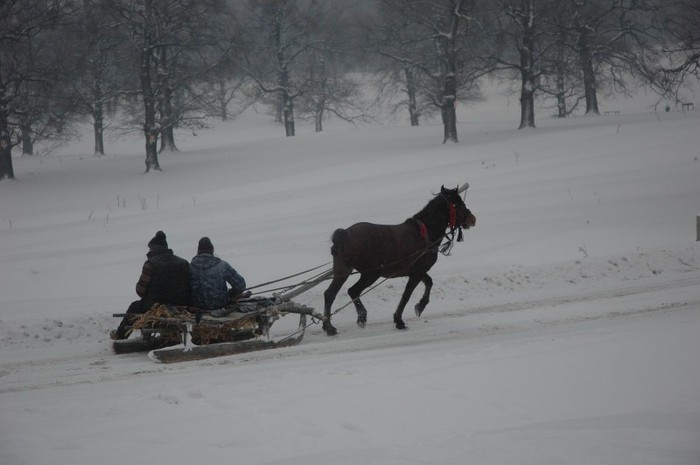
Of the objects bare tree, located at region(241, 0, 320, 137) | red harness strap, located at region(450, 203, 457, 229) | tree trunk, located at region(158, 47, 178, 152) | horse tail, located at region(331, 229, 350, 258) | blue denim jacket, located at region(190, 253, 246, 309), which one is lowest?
blue denim jacket, located at region(190, 253, 246, 309)

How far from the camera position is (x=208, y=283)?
32.6 feet

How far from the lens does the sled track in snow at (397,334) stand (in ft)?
27.4

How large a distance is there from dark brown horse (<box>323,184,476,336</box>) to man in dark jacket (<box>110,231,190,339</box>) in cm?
220

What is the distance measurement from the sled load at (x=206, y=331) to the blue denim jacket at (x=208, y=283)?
0.21 metres

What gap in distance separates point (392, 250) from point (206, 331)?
314 centimetres

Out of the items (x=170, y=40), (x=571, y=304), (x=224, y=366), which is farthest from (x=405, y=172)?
(x=224, y=366)

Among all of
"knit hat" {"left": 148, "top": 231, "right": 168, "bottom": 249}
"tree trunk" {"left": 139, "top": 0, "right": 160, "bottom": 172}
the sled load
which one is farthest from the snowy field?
"tree trunk" {"left": 139, "top": 0, "right": 160, "bottom": 172}

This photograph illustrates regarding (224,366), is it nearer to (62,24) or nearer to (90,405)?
(90,405)

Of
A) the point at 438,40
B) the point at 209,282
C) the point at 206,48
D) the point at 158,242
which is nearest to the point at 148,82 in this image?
the point at 206,48

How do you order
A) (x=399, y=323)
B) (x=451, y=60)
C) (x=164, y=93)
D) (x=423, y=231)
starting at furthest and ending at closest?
(x=451, y=60)
(x=164, y=93)
(x=423, y=231)
(x=399, y=323)

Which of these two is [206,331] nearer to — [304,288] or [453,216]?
[304,288]

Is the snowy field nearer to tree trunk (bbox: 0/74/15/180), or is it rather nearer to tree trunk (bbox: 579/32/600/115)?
tree trunk (bbox: 0/74/15/180)

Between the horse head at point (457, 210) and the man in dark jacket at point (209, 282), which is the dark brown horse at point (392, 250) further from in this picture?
the man in dark jacket at point (209, 282)

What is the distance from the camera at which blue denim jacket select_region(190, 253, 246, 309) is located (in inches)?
391
